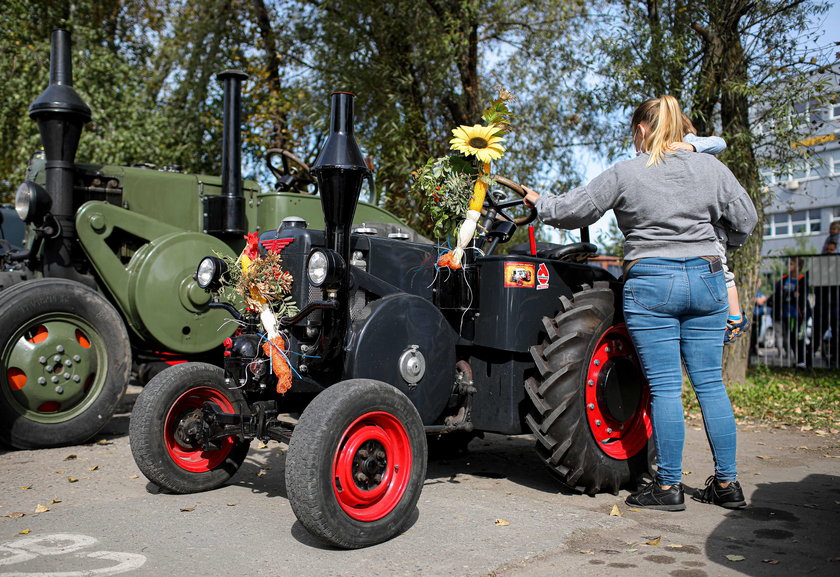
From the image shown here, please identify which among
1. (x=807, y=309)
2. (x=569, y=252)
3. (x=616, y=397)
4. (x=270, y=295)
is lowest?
(x=616, y=397)

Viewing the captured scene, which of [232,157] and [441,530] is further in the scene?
Result: [232,157]

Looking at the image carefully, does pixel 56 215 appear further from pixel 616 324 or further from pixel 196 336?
pixel 616 324

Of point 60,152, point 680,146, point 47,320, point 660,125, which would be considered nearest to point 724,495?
point 680,146

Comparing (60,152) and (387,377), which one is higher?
(60,152)

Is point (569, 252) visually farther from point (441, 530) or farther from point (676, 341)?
point (441, 530)

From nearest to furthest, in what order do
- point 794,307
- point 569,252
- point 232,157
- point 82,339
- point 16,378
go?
point 569,252 → point 16,378 → point 82,339 → point 232,157 → point 794,307

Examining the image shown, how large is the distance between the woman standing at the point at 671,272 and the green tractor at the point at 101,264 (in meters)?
1.38

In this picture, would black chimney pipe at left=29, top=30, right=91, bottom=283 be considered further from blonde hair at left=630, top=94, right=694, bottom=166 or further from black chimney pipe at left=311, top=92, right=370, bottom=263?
blonde hair at left=630, top=94, right=694, bottom=166

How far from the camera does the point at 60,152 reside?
6715 mm

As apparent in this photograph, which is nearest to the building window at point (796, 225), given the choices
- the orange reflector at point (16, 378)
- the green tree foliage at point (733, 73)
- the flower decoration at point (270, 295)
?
the green tree foliage at point (733, 73)

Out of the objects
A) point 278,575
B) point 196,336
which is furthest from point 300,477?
point 196,336

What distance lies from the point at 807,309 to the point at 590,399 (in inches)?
380

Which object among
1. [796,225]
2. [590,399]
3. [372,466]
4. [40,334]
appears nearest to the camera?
[372,466]

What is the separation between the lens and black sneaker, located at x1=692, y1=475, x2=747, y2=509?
421cm
